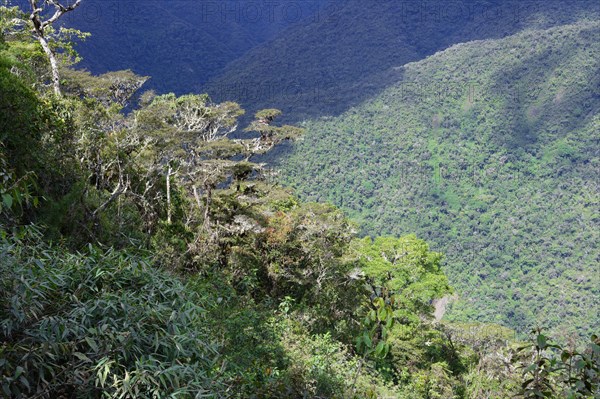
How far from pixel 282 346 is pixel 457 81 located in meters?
77.1

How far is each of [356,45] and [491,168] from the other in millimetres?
48741

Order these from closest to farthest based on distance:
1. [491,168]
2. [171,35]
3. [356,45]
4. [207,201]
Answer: [207,201], [491,168], [171,35], [356,45]

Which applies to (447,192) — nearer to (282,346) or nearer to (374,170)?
(374,170)

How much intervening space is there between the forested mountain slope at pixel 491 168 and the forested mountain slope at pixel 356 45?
6428 millimetres

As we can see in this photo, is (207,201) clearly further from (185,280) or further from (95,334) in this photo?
(95,334)

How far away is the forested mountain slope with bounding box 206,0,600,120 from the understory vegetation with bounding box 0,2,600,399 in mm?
46274

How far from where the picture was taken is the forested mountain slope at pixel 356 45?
7194 centimetres

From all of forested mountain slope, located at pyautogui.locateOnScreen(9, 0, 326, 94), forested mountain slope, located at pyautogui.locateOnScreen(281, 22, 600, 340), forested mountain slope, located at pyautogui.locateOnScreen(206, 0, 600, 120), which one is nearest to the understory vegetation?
forested mountain slope, located at pyautogui.locateOnScreen(281, 22, 600, 340)

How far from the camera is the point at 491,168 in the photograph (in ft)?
198

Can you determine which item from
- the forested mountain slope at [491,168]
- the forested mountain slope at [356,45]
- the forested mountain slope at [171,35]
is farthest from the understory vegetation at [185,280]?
the forested mountain slope at [171,35]

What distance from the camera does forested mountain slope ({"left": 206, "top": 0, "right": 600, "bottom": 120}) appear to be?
71938 millimetres

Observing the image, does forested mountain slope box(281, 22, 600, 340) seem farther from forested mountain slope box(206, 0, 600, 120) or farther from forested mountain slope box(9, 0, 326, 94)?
forested mountain slope box(9, 0, 326, 94)

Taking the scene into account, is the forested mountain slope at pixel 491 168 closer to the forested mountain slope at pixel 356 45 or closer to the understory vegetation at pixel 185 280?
the forested mountain slope at pixel 356 45

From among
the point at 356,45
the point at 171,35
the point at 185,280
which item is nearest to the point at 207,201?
the point at 185,280
